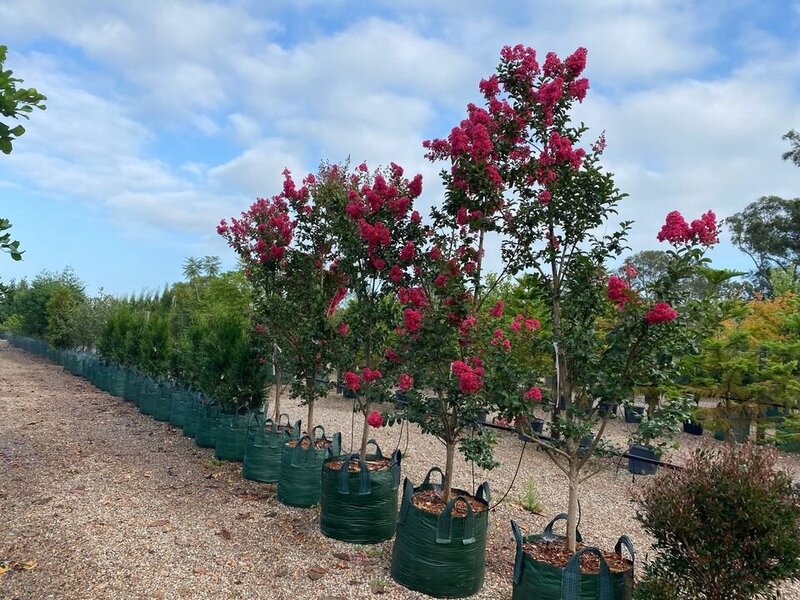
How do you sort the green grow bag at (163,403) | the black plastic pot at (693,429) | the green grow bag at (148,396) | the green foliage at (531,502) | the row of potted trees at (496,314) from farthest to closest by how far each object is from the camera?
1. the black plastic pot at (693,429)
2. the green grow bag at (148,396)
3. the green grow bag at (163,403)
4. the green foliage at (531,502)
5. the row of potted trees at (496,314)

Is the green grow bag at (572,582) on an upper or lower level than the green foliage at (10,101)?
lower

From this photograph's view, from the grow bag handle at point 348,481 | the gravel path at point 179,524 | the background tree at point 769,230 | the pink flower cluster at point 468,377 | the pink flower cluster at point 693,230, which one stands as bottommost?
the gravel path at point 179,524

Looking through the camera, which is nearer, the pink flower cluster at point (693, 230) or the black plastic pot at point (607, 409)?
the pink flower cluster at point (693, 230)

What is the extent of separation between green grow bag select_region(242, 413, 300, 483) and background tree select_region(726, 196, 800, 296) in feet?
89.1

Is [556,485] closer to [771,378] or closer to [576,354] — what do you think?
[576,354]

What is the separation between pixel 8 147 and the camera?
225cm

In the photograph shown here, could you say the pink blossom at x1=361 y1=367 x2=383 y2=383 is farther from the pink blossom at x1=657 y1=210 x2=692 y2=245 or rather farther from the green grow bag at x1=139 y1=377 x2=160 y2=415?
the green grow bag at x1=139 y1=377 x2=160 y2=415

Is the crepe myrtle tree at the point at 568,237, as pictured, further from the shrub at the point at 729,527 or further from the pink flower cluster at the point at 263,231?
the pink flower cluster at the point at 263,231

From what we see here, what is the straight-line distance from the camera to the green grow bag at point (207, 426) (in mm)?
6969

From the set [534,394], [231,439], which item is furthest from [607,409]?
[231,439]

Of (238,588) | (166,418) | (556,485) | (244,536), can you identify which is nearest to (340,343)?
(244,536)

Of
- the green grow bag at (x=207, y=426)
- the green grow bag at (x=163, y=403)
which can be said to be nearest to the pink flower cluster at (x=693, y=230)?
the green grow bag at (x=207, y=426)

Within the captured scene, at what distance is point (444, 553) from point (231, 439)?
12.0 ft

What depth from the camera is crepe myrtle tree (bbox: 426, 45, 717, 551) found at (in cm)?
310
